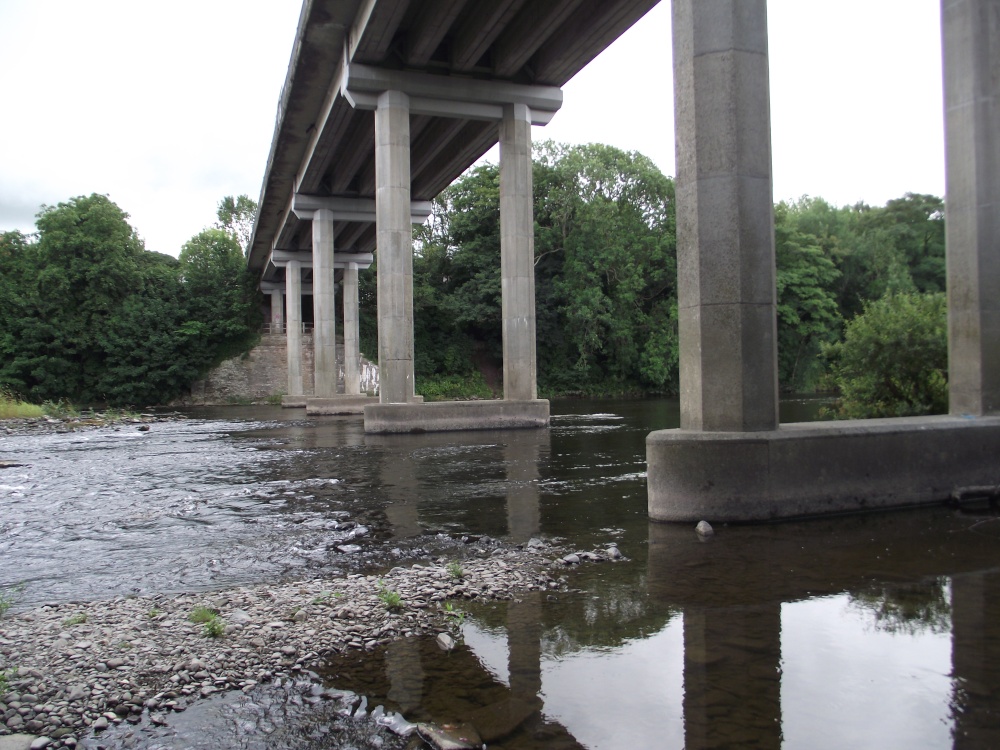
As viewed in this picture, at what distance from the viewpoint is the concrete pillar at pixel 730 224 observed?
7887 millimetres

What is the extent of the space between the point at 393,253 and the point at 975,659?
21.4m

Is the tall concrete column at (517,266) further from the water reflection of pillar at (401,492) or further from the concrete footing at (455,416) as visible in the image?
the water reflection of pillar at (401,492)

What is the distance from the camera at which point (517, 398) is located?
25234mm

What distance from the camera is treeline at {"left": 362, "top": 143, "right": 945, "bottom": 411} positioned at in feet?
181

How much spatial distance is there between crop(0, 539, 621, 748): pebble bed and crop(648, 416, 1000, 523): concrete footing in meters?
1.91

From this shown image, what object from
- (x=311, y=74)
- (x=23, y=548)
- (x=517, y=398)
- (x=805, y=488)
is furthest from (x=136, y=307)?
(x=805, y=488)

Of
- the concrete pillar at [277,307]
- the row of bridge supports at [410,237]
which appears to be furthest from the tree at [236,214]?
the row of bridge supports at [410,237]

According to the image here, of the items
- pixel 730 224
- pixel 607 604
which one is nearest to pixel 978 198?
pixel 730 224

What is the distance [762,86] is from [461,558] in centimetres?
583

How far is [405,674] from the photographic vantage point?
4152mm

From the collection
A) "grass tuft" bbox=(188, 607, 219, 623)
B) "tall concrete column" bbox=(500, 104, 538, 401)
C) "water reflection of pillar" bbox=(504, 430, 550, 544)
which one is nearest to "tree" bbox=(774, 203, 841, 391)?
"tall concrete column" bbox=(500, 104, 538, 401)

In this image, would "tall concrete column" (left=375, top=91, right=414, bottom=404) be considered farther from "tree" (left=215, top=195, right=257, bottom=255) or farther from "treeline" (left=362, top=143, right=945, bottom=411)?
"tree" (left=215, top=195, right=257, bottom=255)

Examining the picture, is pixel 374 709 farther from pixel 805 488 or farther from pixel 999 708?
pixel 805 488

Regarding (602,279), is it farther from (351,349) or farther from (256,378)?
(256,378)
